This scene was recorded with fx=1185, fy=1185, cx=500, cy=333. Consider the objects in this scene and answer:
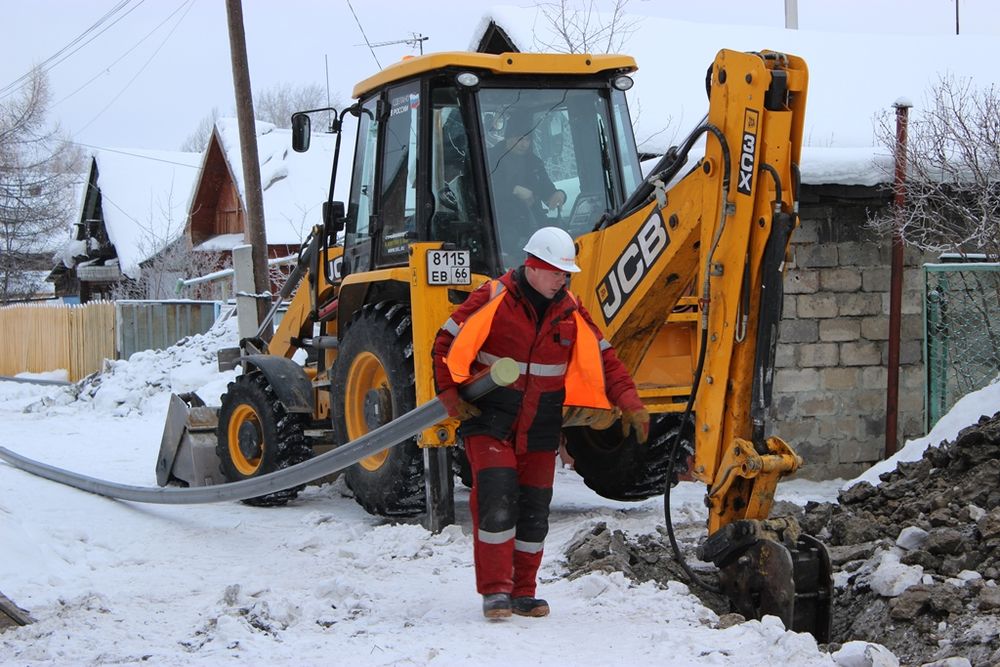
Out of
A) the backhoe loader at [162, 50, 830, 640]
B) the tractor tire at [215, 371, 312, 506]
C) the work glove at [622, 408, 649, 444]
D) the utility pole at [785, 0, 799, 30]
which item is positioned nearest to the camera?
the backhoe loader at [162, 50, 830, 640]

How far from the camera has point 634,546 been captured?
261 inches

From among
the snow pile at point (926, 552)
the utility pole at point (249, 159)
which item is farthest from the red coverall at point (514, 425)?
the utility pole at point (249, 159)

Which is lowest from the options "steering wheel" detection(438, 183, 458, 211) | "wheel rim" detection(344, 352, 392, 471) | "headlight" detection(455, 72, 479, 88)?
"wheel rim" detection(344, 352, 392, 471)

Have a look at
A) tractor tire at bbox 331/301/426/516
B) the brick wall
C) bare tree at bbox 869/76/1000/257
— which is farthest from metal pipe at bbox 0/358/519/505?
bare tree at bbox 869/76/1000/257

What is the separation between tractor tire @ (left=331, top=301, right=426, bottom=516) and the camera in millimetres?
7617

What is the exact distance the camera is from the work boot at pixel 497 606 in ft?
17.5

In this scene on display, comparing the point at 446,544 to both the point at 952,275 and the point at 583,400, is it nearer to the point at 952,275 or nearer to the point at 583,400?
the point at 583,400

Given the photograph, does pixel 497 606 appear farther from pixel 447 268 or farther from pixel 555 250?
pixel 447 268

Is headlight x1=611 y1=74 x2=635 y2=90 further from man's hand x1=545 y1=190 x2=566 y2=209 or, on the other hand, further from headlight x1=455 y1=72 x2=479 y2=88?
headlight x1=455 y1=72 x2=479 y2=88

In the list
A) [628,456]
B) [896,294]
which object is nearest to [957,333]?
[896,294]

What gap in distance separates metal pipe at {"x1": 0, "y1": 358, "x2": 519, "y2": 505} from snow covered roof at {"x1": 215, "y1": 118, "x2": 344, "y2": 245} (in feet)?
70.4

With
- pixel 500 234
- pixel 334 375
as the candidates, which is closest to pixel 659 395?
pixel 500 234

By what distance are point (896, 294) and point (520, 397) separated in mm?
5959

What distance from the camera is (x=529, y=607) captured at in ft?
17.8
